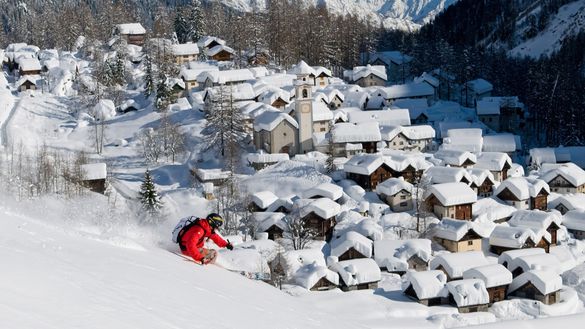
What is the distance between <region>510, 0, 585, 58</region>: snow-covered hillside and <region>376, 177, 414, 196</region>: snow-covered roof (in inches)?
2079

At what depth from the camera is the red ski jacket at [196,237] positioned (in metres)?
10.2

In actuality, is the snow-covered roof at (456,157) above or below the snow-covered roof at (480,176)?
above

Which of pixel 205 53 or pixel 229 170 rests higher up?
pixel 205 53

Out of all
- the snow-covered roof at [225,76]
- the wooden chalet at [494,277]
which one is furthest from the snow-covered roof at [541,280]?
the snow-covered roof at [225,76]

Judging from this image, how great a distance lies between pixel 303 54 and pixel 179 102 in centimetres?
1898

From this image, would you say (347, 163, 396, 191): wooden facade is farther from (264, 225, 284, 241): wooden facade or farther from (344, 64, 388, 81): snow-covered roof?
(344, 64, 388, 81): snow-covered roof

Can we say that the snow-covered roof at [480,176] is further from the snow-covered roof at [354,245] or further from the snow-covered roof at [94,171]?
the snow-covered roof at [94,171]

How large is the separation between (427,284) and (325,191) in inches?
444

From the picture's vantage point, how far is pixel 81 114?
51.9 metres

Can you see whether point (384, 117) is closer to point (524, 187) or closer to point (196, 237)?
point (524, 187)

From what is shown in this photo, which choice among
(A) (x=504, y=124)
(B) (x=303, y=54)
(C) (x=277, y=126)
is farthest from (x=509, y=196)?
(B) (x=303, y=54)

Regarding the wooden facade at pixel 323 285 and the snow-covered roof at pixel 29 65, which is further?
the snow-covered roof at pixel 29 65

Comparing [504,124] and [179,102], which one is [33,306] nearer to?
[179,102]

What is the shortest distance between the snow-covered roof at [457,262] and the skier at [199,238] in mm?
19007
